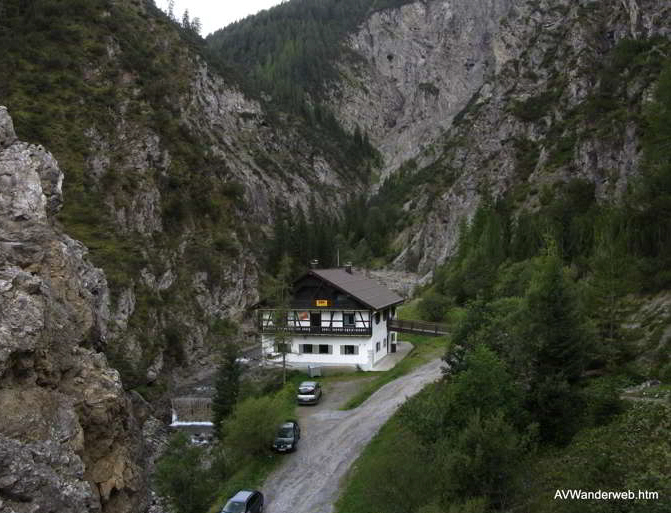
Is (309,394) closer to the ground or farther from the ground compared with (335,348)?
closer to the ground

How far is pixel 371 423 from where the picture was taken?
3122cm

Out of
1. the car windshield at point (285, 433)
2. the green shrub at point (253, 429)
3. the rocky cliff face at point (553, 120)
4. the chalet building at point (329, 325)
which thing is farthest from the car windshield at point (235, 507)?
the rocky cliff face at point (553, 120)

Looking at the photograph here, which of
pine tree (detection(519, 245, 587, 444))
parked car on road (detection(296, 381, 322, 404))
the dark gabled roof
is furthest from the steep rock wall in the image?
parked car on road (detection(296, 381, 322, 404))

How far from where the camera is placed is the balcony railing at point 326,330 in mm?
43966

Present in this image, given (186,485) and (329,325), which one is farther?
(329,325)

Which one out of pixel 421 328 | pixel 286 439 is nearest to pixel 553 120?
pixel 421 328

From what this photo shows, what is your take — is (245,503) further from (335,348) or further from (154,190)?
(154,190)

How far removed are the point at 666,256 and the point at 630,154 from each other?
29.2 meters

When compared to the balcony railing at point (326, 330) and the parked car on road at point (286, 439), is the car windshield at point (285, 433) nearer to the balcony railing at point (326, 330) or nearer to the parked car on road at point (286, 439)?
the parked car on road at point (286, 439)

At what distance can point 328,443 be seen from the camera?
2966 cm

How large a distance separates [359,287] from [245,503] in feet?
90.9

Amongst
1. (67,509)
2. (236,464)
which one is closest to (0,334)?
(67,509)

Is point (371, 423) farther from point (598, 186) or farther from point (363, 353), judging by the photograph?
point (598, 186)

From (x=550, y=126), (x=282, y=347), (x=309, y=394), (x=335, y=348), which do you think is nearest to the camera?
(x=309, y=394)
